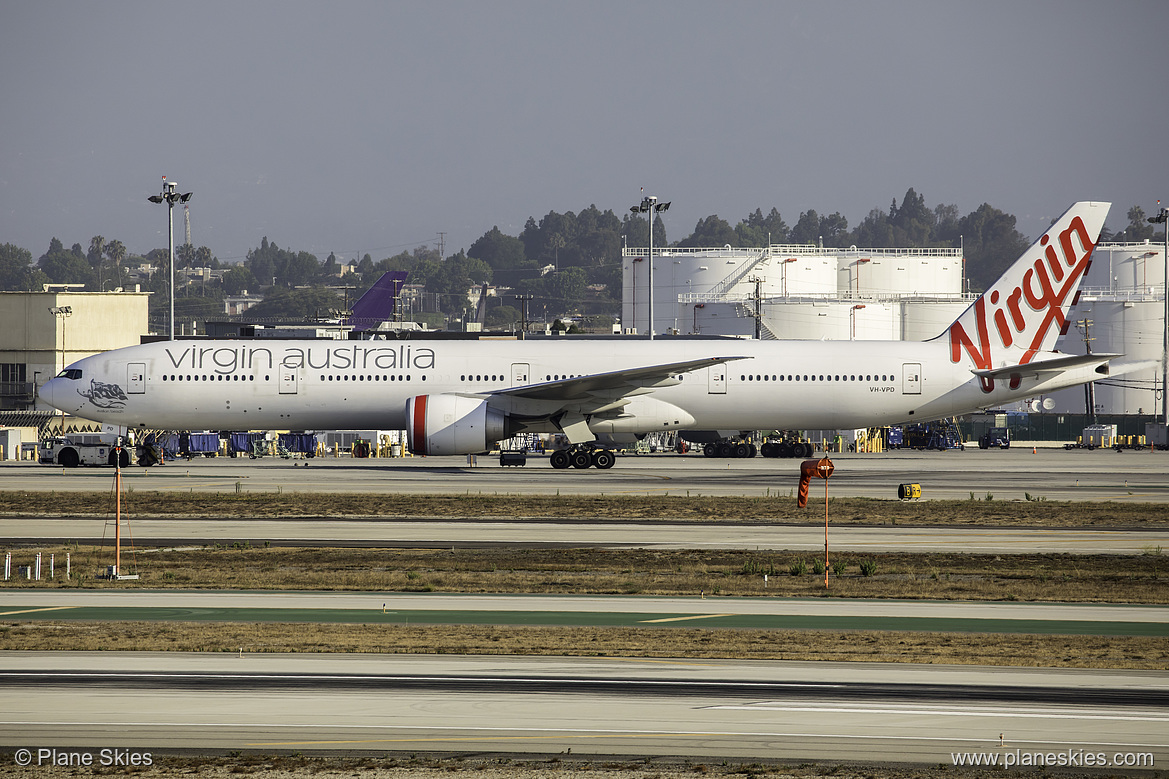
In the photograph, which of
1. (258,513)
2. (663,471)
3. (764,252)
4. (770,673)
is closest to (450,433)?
(663,471)

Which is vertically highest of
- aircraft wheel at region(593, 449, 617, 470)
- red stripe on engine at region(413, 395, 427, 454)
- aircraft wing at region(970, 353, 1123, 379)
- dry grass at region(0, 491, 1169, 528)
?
aircraft wing at region(970, 353, 1123, 379)

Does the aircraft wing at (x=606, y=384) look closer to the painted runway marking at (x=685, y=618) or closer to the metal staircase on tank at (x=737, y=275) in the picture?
the painted runway marking at (x=685, y=618)

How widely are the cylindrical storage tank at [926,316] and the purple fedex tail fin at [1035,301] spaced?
67.8 metres

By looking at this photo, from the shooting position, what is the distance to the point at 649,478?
3891 cm

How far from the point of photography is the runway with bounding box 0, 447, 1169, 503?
3462 centimetres

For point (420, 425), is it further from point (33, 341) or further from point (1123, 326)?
point (1123, 326)

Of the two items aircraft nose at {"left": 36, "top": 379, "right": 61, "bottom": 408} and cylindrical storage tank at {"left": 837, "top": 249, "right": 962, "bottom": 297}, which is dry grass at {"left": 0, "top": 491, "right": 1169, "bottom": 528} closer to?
aircraft nose at {"left": 36, "top": 379, "right": 61, "bottom": 408}

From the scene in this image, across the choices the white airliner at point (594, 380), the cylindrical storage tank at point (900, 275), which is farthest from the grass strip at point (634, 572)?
the cylindrical storage tank at point (900, 275)

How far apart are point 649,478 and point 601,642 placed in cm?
2478

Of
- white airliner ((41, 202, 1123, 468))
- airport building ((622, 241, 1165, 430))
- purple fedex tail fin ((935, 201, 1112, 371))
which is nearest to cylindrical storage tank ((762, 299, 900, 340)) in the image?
airport building ((622, 241, 1165, 430))

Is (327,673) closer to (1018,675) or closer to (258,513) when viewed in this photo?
(1018,675)

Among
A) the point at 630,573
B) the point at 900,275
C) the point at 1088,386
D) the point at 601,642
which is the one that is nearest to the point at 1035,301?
the point at 630,573

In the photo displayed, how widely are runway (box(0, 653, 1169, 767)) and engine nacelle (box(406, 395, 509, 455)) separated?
87.4 ft

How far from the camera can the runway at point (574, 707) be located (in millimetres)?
9883
